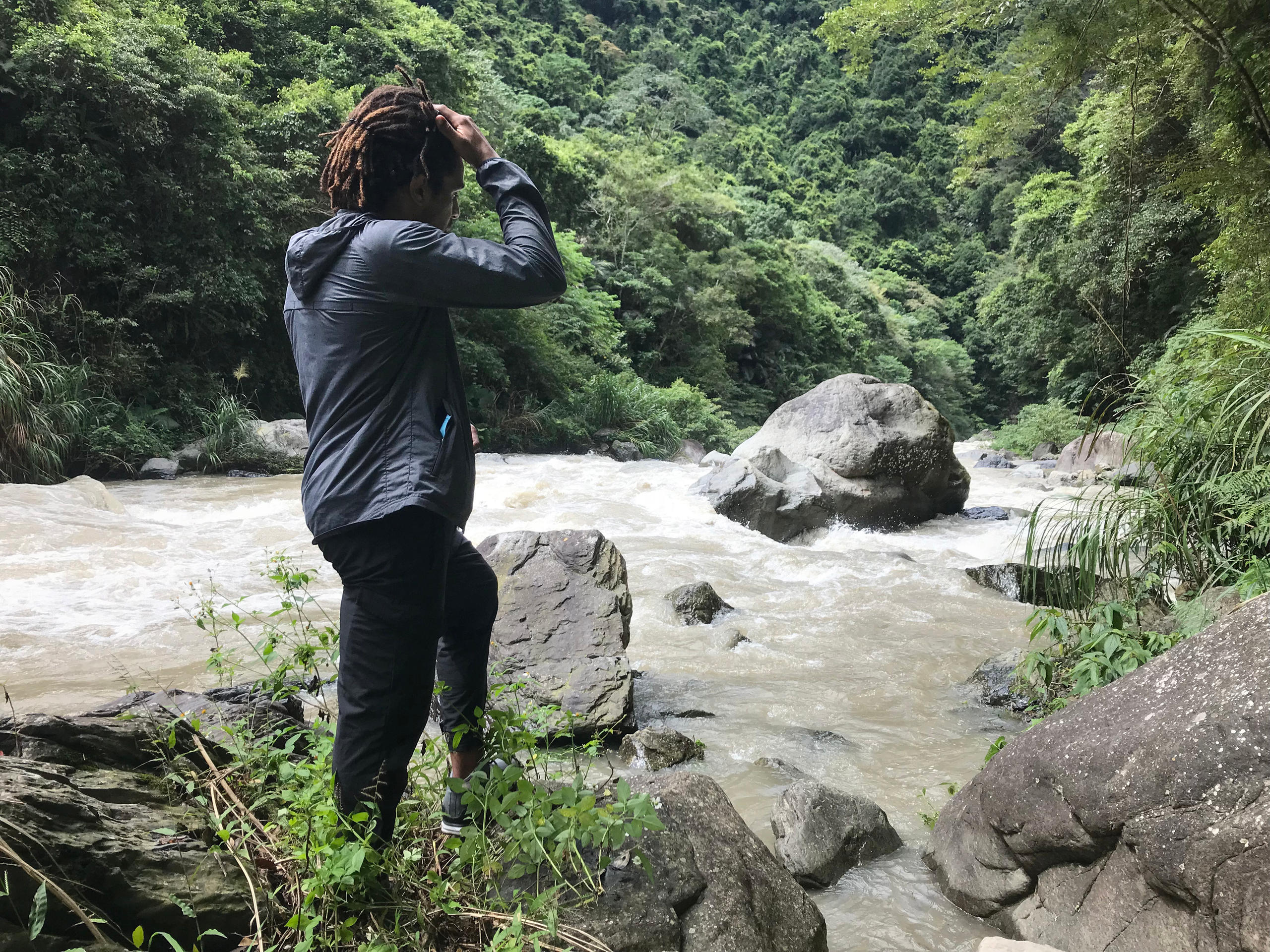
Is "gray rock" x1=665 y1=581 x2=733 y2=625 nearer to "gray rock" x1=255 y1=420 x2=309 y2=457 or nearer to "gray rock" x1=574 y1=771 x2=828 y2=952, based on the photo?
"gray rock" x1=574 y1=771 x2=828 y2=952

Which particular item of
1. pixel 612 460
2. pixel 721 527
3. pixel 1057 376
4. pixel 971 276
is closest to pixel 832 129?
pixel 971 276

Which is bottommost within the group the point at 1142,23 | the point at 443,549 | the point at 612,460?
the point at 612,460

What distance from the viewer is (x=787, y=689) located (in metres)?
4.23

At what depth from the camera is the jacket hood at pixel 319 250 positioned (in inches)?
61.4

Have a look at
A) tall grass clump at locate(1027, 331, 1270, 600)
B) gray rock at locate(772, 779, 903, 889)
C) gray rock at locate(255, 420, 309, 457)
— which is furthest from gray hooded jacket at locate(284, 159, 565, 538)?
gray rock at locate(255, 420, 309, 457)

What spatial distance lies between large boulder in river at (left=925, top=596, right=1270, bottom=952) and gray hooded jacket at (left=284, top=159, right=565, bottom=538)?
173cm

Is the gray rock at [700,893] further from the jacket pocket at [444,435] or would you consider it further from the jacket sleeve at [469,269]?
the jacket sleeve at [469,269]

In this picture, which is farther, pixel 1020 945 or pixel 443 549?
pixel 1020 945

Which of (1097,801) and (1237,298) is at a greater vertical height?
→ (1237,298)

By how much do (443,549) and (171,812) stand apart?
0.81 meters

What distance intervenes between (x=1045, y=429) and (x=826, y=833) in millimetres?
20794

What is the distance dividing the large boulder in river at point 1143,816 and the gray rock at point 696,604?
2.93 meters

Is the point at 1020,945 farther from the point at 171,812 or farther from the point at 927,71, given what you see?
the point at 927,71

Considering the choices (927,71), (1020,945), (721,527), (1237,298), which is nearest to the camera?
(1020,945)
